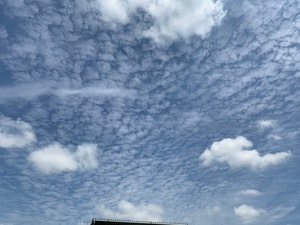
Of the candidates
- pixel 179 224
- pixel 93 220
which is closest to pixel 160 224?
pixel 179 224

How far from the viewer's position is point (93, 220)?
5497cm

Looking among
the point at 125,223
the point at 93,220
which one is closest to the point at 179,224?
the point at 125,223

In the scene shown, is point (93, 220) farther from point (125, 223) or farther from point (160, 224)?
point (160, 224)

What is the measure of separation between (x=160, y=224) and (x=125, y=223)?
4470mm

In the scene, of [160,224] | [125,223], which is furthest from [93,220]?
[160,224]

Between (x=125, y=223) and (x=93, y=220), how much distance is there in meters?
4.10

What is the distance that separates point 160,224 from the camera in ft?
185

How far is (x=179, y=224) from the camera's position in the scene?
57.2 meters

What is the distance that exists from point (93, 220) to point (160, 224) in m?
8.53

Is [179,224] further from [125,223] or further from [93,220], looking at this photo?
[93,220]

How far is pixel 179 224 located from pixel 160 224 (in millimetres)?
2644

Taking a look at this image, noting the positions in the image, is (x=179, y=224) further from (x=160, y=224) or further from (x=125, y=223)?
(x=125, y=223)

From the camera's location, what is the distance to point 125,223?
56.0 meters
